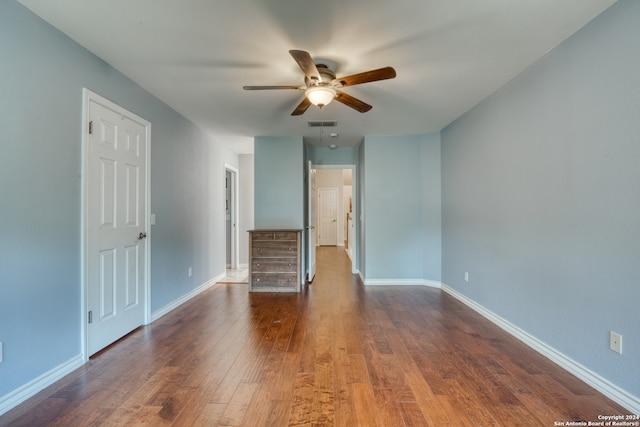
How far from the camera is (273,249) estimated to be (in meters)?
4.39

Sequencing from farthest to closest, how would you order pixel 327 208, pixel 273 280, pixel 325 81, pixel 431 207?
pixel 327 208
pixel 431 207
pixel 273 280
pixel 325 81

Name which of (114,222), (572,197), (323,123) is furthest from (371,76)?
(114,222)

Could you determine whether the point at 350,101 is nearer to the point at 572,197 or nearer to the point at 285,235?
the point at 572,197

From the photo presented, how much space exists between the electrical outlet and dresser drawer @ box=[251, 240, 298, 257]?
334 cm

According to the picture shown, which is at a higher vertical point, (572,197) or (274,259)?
(572,197)

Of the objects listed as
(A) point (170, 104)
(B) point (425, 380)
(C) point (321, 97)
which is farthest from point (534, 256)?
(A) point (170, 104)

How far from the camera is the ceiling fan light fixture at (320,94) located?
237 centimetres

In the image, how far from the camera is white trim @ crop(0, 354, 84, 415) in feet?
5.49

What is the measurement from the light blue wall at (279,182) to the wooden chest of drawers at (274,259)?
358 mm

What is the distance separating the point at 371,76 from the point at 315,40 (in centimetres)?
47

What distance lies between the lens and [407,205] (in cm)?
470

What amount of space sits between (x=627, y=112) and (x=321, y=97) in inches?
76.5

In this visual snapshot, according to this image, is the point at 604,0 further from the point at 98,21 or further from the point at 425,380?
the point at 98,21

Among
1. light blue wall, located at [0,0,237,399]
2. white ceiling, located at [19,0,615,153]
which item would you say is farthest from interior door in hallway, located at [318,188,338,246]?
light blue wall, located at [0,0,237,399]
